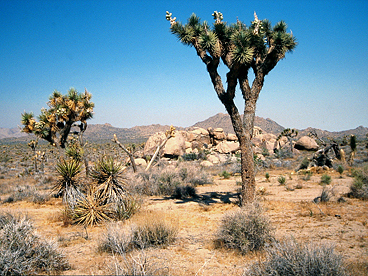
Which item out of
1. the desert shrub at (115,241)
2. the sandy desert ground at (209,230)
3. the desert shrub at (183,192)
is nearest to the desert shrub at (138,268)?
the sandy desert ground at (209,230)

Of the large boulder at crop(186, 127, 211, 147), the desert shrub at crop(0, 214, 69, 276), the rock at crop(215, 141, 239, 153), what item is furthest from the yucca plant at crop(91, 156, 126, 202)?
the large boulder at crop(186, 127, 211, 147)

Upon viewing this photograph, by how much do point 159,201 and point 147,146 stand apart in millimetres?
20510

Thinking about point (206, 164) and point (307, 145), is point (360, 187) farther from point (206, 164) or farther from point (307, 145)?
point (307, 145)

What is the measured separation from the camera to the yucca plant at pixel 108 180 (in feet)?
27.8

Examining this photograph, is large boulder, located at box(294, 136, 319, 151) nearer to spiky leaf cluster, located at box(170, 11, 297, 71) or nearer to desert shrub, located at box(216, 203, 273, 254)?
spiky leaf cluster, located at box(170, 11, 297, 71)

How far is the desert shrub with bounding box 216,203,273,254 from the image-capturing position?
552 centimetres

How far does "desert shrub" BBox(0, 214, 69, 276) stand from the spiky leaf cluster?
25.6 ft

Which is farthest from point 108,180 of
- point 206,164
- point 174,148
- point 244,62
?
point 174,148

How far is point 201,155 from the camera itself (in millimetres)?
30312

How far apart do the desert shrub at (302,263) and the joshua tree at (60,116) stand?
15503mm

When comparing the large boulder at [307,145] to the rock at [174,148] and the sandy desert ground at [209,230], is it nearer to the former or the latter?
the rock at [174,148]

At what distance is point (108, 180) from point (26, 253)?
4278mm

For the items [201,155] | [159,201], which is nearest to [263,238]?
[159,201]

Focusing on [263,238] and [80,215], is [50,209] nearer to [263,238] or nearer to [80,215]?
[80,215]
